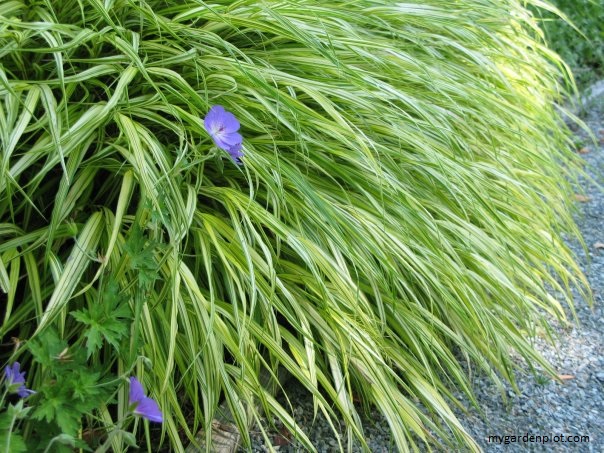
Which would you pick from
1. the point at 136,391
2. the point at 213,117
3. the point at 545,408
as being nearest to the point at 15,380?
the point at 136,391

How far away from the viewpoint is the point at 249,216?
1772 mm

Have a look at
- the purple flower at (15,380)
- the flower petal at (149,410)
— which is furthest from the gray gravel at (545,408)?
the purple flower at (15,380)

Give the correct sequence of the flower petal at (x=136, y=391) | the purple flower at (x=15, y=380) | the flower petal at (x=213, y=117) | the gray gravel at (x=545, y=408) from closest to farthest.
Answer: the purple flower at (x=15, y=380) → the flower petal at (x=136, y=391) → the flower petal at (x=213, y=117) → the gray gravel at (x=545, y=408)

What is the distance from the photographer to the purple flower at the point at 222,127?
157 centimetres

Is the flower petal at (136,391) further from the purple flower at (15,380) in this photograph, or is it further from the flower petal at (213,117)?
the flower petal at (213,117)

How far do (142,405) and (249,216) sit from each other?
0.58 metres

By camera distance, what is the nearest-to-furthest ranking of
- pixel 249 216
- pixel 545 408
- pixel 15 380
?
pixel 15 380 → pixel 249 216 → pixel 545 408

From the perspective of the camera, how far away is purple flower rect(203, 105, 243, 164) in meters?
1.57

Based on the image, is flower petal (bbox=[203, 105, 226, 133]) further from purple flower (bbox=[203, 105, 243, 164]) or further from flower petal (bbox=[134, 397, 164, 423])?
flower petal (bbox=[134, 397, 164, 423])

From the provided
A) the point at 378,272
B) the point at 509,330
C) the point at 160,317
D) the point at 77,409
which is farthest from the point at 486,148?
the point at 77,409

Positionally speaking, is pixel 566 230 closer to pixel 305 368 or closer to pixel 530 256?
pixel 530 256

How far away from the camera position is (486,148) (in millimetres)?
2564

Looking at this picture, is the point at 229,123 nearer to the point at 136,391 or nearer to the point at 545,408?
the point at 136,391

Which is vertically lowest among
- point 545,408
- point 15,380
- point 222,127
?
point 545,408
